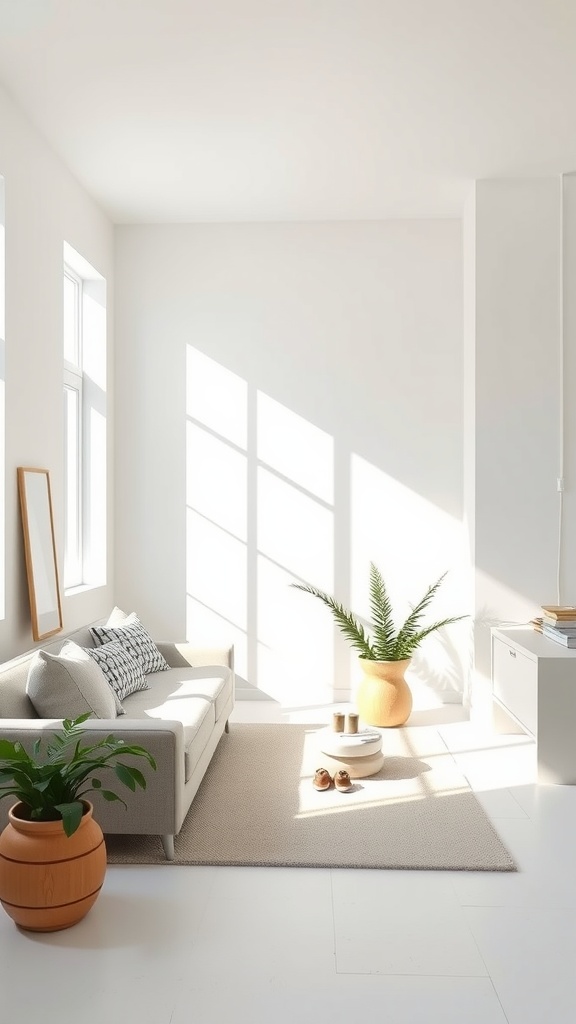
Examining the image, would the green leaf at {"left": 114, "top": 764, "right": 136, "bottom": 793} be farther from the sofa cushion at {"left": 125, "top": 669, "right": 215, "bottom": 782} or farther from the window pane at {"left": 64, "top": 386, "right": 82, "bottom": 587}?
the window pane at {"left": 64, "top": 386, "right": 82, "bottom": 587}

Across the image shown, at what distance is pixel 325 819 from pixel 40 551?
194cm

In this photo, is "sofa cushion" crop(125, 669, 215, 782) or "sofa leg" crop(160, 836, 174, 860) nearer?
"sofa leg" crop(160, 836, 174, 860)

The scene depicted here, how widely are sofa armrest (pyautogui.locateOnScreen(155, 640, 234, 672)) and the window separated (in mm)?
917

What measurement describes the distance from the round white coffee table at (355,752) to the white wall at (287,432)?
1653 millimetres

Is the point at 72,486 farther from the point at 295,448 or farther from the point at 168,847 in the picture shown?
the point at 168,847

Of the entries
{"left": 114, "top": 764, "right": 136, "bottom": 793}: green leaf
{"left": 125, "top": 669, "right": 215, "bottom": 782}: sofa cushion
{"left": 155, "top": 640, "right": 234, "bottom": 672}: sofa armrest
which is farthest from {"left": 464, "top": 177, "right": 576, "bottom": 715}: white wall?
{"left": 114, "top": 764, "right": 136, "bottom": 793}: green leaf

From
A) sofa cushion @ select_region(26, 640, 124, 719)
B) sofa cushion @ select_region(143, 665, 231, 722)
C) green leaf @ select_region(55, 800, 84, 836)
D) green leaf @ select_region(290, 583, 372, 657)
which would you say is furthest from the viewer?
green leaf @ select_region(290, 583, 372, 657)

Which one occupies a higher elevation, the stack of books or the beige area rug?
the stack of books

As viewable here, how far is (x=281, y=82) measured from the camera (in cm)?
384

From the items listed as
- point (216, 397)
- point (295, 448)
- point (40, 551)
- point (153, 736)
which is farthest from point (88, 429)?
point (153, 736)

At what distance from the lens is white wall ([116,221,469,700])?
18.6 ft

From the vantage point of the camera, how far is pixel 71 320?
18.0ft

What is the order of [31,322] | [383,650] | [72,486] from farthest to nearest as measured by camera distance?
[72,486] < [383,650] < [31,322]

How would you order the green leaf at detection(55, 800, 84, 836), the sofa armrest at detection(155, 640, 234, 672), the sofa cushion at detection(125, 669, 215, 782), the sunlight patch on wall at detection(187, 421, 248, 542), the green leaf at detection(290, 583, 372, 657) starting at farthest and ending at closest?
the sunlight patch on wall at detection(187, 421, 248, 542) → the green leaf at detection(290, 583, 372, 657) → the sofa armrest at detection(155, 640, 234, 672) → the sofa cushion at detection(125, 669, 215, 782) → the green leaf at detection(55, 800, 84, 836)
